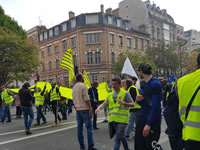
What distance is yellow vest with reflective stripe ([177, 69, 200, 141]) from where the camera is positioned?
7.31 ft

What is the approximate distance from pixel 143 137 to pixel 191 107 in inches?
50.9

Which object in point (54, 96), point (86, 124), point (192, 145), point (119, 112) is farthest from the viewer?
point (54, 96)

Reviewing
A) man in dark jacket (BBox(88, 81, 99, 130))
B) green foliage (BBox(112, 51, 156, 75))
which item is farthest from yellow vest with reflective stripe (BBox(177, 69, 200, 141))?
green foliage (BBox(112, 51, 156, 75))

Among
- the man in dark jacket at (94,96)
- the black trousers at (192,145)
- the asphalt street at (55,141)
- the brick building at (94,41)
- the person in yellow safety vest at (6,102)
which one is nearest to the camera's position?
the black trousers at (192,145)

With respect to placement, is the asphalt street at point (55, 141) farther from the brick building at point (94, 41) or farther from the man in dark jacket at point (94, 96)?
the brick building at point (94, 41)

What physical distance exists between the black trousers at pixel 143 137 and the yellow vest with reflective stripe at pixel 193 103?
933 millimetres

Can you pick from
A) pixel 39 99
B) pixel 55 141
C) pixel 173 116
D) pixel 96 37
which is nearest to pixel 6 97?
pixel 39 99

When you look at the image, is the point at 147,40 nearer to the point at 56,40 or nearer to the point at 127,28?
the point at 127,28

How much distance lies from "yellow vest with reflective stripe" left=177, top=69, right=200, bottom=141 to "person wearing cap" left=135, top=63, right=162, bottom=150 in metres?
0.82

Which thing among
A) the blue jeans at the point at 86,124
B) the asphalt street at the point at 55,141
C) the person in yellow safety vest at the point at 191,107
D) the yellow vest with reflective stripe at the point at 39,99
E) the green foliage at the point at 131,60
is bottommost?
the asphalt street at the point at 55,141

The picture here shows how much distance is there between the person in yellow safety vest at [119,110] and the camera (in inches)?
167

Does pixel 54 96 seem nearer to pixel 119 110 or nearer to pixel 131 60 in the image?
pixel 119 110

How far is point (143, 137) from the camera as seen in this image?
3.36 m

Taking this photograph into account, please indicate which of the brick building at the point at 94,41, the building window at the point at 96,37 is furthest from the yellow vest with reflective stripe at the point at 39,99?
the building window at the point at 96,37
